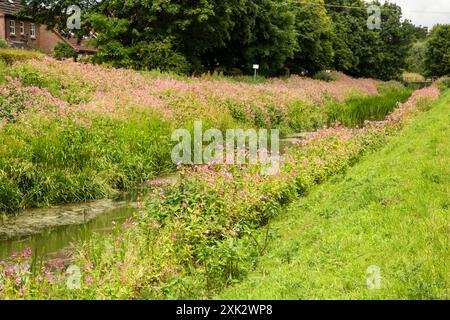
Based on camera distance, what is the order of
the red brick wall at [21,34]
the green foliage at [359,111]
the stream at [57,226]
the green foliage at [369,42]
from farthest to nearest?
the green foliage at [369,42]
the red brick wall at [21,34]
the green foliage at [359,111]
the stream at [57,226]

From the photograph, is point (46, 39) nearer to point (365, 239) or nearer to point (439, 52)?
point (439, 52)

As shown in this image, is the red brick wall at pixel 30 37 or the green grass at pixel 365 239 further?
the red brick wall at pixel 30 37

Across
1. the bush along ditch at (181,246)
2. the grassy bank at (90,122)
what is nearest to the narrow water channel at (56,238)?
the bush along ditch at (181,246)

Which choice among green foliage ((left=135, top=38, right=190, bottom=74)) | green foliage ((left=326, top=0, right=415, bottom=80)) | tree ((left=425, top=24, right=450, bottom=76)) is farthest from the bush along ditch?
tree ((left=425, top=24, right=450, bottom=76))

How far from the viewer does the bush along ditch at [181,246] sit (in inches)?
236

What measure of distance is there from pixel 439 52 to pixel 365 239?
2920 inches

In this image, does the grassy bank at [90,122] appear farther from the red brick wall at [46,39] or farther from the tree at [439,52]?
the tree at [439,52]

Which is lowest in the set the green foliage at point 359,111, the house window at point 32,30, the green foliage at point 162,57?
the green foliage at point 359,111

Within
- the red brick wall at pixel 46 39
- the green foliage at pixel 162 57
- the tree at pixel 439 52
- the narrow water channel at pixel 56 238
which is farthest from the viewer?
the tree at pixel 439 52

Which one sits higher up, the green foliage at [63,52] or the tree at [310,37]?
the tree at [310,37]

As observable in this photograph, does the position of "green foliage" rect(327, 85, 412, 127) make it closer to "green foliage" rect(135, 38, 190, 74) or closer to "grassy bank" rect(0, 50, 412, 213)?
"grassy bank" rect(0, 50, 412, 213)

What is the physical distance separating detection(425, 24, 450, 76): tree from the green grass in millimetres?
68807

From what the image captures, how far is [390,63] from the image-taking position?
69.7 meters

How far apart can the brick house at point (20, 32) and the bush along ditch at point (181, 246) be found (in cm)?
4102
